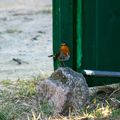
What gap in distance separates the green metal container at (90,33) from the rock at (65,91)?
A: 45 centimetres

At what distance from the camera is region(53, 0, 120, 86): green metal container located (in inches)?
229

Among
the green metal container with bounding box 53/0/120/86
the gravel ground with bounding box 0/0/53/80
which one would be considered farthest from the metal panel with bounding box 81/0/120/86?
the gravel ground with bounding box 0/0/53/80

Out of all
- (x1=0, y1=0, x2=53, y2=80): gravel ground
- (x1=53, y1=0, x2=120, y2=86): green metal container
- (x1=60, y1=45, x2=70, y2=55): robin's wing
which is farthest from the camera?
(x1=0, y1=0, x2=53, y2=80): gravel ground

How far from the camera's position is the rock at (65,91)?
17.4 feet

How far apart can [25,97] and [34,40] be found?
3500 millimetres

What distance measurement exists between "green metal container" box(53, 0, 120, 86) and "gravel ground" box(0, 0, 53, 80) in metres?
1.12

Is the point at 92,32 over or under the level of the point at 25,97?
over

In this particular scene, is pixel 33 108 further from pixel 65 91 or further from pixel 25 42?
pixel 25 42

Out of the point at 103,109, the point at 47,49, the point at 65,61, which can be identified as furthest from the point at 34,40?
the point at 103,109

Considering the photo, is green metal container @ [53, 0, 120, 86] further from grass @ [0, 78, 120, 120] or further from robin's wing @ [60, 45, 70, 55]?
grass @ [0, 78, 120, 120]

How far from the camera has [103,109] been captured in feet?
17.7

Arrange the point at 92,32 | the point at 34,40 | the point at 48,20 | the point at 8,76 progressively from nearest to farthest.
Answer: the point at 92,32 < the point at 8,76 < the point at 34,40 < the point at 48,20

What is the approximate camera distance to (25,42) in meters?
9.16

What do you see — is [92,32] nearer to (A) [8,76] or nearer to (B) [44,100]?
(B) [44,100]
